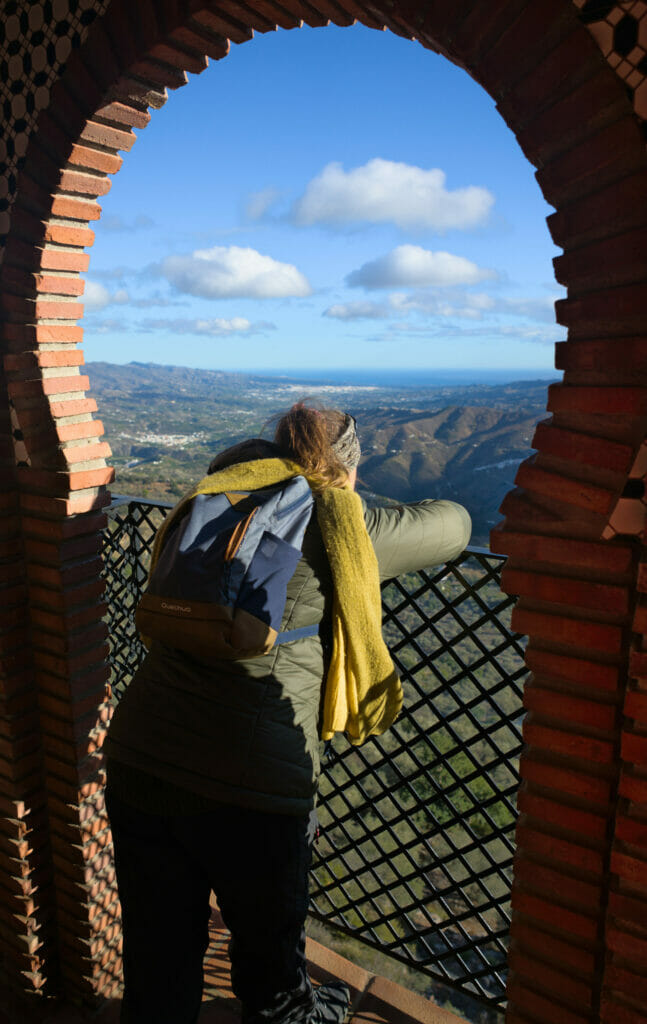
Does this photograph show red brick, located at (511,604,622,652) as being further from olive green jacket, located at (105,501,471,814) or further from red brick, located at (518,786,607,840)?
olive green jacket, located at (105,501,471,814)

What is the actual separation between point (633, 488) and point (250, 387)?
17.9 metres

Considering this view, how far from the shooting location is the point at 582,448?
1269mm

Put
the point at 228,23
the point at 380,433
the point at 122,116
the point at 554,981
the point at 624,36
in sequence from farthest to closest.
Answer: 1. the point at 380,433
2. the point at 122,116
3. the point at 228,23
4. the point at 554,981
5. the point at 624,36

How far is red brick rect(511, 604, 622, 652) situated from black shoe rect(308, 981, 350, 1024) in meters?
1.76

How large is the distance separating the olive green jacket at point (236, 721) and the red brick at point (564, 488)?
547mm

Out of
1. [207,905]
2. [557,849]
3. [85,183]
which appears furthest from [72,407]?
[557,849]

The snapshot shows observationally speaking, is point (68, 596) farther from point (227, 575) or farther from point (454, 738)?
point (454, 738)

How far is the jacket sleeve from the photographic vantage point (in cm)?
181

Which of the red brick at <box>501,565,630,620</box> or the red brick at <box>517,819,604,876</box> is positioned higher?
the red brick at <box>501,565,630,620</box>

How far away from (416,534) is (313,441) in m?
0.42

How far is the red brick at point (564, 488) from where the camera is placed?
1242mm

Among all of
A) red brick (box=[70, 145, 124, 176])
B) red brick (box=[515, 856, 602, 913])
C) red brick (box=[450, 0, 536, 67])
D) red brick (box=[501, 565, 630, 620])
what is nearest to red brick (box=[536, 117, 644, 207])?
red brick (box=[450, 0, 536, 67])

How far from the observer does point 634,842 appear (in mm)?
1279

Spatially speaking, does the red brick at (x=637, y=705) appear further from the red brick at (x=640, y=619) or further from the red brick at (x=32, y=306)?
the red brick at (x=32, y=306)
